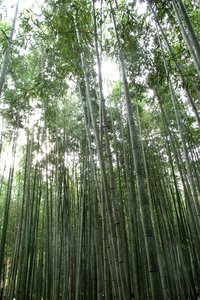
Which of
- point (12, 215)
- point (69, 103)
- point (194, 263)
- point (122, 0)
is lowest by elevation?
point (194, 263)

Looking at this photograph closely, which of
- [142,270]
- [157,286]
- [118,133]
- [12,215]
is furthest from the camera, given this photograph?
[12,215]

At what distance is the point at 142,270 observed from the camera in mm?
4391

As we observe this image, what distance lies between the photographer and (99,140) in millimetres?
2926

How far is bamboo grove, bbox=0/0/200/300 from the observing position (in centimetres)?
312

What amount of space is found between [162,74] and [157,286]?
314 cm

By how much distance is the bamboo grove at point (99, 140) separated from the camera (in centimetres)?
312

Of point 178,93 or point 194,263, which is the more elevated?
point 178,93

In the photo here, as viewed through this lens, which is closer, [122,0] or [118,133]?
[122,0]

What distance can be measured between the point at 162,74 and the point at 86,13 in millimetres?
1426

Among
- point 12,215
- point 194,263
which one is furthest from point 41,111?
point 12,215

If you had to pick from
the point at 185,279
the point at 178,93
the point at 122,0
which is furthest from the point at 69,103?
the point at 185,279

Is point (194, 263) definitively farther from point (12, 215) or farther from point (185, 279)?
point (12, 215)

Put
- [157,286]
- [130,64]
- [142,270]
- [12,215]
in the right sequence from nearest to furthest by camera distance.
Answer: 1. [157,286]
2. [142,270]
3. [130,64]
4. [12,215]

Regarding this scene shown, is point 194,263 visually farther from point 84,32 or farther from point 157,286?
point 84,32
